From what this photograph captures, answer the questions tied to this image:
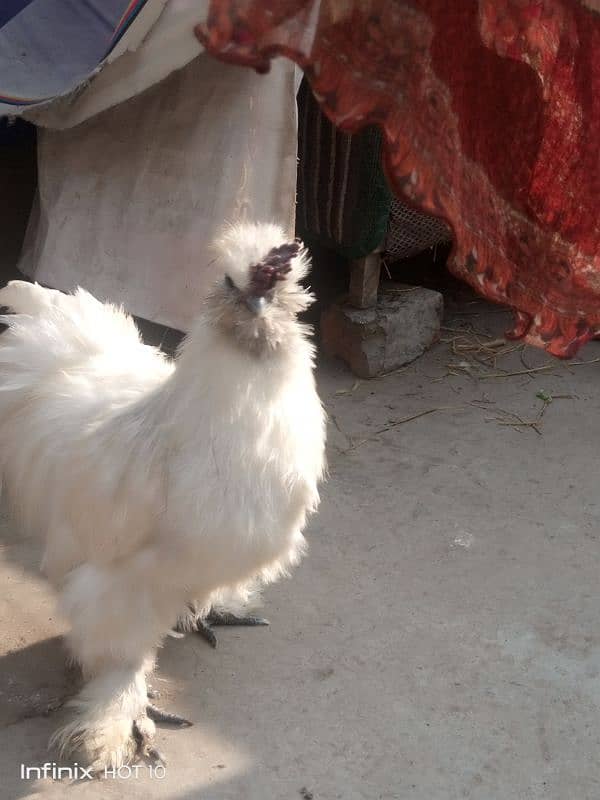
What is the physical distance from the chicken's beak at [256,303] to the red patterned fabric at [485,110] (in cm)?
44

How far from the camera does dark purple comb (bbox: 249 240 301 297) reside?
2330 mm

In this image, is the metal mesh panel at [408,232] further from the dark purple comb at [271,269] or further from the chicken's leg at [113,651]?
the chicken's leg at [113,651]

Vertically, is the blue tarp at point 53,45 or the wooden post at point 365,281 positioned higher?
the blue tarp at point 53,45

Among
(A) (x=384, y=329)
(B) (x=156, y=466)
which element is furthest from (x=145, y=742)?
(A) (x=384, y=329)

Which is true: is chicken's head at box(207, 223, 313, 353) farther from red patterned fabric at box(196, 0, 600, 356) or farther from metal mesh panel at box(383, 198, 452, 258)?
metal mesh panel at box(383, 198, 452, 258)

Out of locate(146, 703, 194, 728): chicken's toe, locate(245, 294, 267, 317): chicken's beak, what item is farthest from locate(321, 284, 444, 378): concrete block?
locate(245, 294, 267, 317): chicken's beak

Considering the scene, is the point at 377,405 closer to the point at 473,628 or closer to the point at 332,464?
the point at 332,464

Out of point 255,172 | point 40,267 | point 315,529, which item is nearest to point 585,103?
point 255,172

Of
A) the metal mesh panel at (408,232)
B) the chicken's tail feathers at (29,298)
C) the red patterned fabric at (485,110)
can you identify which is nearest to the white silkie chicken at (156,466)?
the chicken's tail feathers at (29,298)

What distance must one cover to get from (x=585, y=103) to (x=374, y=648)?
69.5 inches

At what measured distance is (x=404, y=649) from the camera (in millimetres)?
3133

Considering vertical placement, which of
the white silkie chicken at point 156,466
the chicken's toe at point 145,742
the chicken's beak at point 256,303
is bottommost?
the chicken's toe at point 145,742

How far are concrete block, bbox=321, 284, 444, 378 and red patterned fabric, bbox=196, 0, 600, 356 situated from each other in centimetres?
235

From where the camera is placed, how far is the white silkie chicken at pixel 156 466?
7.99 ft
